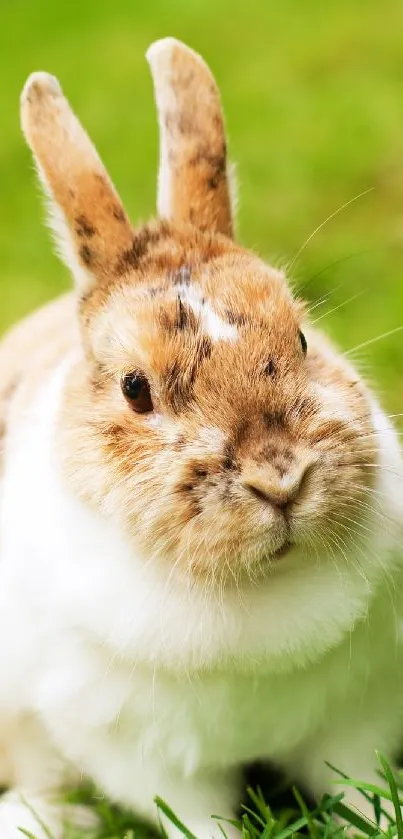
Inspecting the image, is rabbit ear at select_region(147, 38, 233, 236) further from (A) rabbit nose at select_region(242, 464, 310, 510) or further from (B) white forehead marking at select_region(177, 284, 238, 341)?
(A) rabbit nose at select_region(242, 464, 310, 510)

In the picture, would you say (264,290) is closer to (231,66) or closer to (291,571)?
(291,571)

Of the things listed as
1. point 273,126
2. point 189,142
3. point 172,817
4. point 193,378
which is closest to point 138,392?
point 193,378

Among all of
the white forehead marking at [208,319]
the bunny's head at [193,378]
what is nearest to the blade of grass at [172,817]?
the bunny's head at [193,378]

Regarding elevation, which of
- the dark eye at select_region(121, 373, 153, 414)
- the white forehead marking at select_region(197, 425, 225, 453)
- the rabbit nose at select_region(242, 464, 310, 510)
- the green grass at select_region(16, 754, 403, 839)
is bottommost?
the green grass at select_region(16, 754, 403, 839)

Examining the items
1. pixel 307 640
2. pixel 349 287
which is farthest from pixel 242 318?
pixel 349 287

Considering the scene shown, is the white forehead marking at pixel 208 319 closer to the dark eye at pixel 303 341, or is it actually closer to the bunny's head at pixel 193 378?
the bunny's head at pixel 193 378

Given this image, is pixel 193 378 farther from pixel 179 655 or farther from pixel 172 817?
pixel 172 817

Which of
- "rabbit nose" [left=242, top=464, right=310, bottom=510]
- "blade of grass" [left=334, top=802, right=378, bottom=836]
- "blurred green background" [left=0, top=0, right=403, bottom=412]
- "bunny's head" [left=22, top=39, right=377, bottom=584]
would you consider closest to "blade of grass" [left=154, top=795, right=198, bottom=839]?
"blade of grass" [left=334, top=802, right=378, bottom=836]
